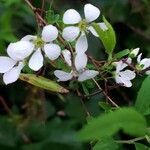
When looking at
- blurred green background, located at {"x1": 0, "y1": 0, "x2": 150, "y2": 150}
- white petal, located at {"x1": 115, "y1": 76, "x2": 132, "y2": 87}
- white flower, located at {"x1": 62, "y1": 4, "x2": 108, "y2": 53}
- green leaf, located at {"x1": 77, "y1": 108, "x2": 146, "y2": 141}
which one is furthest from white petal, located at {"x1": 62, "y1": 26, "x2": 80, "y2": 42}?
blurred green background, located at {"x1": 0, "y1": 0, "x2": 150, "y2": 150}

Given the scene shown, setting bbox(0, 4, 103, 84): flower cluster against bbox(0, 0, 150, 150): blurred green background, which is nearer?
bbox(0, 4, 103, 84): flower cluster

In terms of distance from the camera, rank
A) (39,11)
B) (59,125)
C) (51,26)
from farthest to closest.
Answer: (59,125)
(39,11)
(51,26)

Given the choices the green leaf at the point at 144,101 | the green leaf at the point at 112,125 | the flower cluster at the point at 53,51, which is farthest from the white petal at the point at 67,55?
the green leaf at the point at 112,125


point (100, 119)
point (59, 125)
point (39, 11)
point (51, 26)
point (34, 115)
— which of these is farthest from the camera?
point (59, 125)

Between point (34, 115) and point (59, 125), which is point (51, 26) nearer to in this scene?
point (34, 115)

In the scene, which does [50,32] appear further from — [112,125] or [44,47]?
[112,125]

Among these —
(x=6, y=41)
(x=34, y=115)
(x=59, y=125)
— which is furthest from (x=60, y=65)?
(x=59, y=125)

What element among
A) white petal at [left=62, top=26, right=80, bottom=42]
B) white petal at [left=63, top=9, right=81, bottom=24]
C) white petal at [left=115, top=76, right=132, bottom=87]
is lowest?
white petal at [left=115, top=76, right=132, bottom=87]

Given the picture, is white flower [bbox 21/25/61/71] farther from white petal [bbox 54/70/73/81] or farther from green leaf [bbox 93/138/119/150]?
green leaf [bbox 93/138/119/150]
